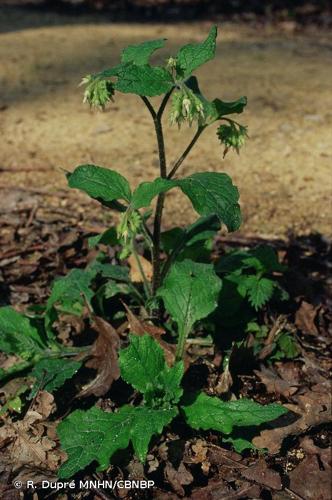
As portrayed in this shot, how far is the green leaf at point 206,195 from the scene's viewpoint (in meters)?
2.45

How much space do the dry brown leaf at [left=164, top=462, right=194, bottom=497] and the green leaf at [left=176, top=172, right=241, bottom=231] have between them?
2.76 feet

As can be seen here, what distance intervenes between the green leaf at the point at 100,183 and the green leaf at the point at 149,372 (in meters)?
0.50

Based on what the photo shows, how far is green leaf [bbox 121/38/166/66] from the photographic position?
8.16 ft

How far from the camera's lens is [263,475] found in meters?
2.52

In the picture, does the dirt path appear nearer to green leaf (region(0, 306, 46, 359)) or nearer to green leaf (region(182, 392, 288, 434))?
green leaf (region(0, 306, 46, 359))

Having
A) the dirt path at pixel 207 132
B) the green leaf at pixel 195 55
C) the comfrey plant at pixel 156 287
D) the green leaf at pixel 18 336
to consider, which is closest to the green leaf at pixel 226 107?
the comfrey plant at pixel 156 287

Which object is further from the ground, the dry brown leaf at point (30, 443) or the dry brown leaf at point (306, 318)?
the dry brown leaf at point (306, 318)

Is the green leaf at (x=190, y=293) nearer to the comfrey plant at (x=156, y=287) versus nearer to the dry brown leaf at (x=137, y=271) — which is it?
the comfrey plant at (x=156, y=287)

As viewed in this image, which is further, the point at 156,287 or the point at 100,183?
the point at 156,287

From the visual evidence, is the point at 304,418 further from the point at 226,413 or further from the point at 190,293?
the point at 190,293

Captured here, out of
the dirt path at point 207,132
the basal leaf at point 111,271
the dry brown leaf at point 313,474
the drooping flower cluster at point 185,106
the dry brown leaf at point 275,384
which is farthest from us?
the dirt path at point 207,132

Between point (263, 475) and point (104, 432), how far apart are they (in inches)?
21.8

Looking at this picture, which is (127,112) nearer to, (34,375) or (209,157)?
(209,157)

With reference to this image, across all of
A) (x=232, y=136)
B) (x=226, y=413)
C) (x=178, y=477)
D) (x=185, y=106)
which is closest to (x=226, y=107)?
(x=232, y=136)
